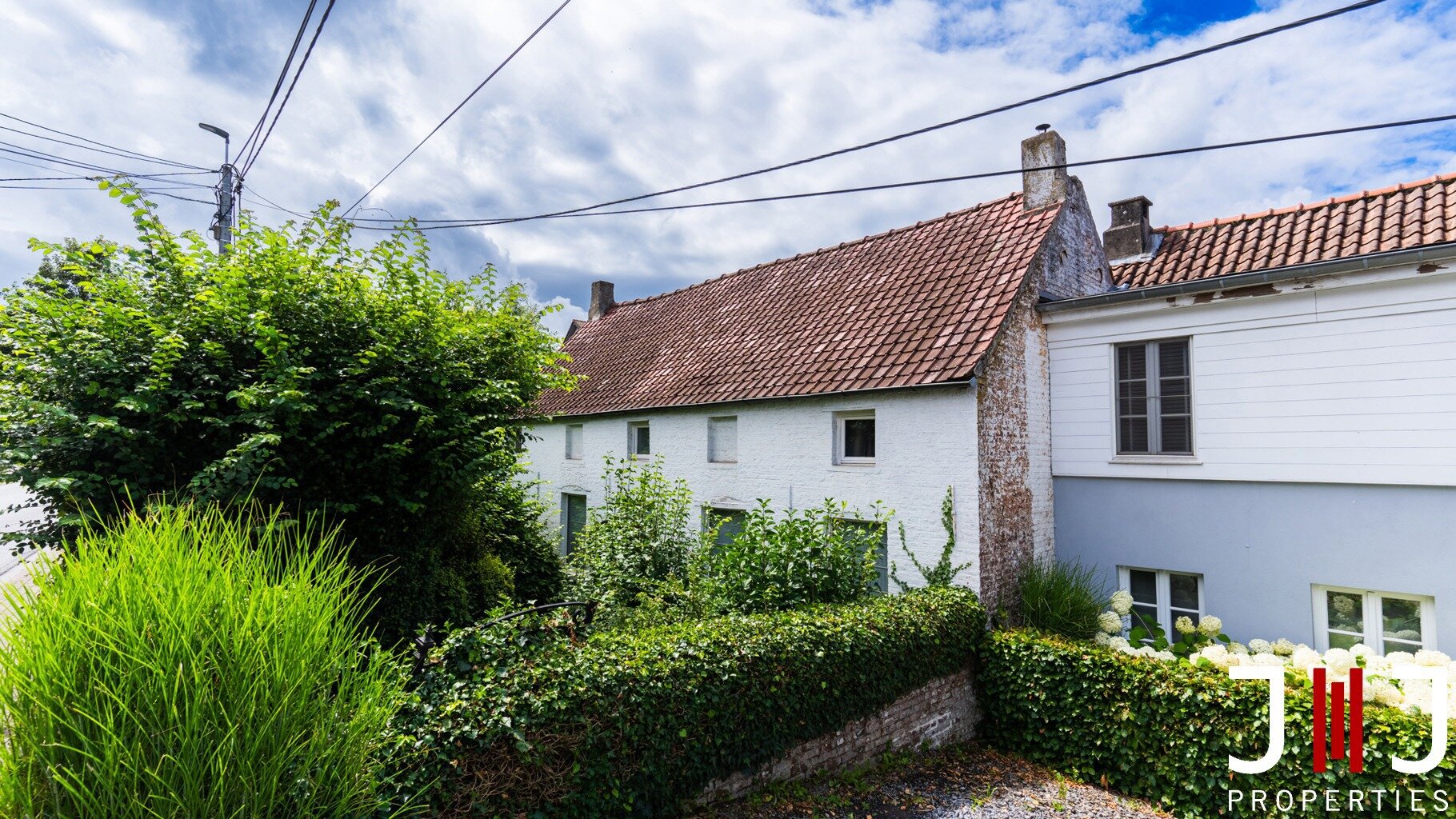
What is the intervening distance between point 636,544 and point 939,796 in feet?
20.3

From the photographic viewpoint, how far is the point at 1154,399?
959 cm

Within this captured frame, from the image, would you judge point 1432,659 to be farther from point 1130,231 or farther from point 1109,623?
point 1130,231

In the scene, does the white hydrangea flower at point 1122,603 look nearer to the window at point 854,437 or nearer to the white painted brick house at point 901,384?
the white painted brick house at point 901,384

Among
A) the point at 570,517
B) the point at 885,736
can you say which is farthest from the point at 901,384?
the point at 570,517

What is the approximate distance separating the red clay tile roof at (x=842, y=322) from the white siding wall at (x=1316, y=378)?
6.70 ft

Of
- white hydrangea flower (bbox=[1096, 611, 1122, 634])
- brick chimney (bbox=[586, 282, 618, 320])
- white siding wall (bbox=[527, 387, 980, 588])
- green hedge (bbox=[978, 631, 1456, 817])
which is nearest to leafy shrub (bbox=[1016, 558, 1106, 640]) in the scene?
white hydrangea flower (bbox=[1096, 611, 1122, 634])

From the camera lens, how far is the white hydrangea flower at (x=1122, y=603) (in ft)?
30.3

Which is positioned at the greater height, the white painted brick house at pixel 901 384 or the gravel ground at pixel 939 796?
the white painted brick house at pixel 901 384

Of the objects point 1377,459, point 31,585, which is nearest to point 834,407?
point 1377,459

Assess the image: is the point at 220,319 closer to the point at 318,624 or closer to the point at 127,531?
the point at 127,531

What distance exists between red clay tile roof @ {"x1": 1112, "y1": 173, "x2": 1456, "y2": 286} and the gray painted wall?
3.29 metres

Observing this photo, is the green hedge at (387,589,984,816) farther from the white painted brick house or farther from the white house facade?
the white house facade

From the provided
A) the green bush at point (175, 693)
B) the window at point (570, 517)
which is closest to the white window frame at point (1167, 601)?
the green bush at point (175, 693)

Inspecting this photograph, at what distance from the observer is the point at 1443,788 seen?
18.1ft
